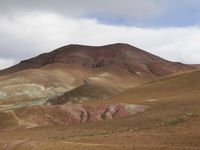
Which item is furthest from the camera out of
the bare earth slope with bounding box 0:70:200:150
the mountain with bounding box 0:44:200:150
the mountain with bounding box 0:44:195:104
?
the mountain with bounding box 0:44:195:104

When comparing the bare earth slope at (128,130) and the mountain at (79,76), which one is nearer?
the bare earth slope at (128,130)

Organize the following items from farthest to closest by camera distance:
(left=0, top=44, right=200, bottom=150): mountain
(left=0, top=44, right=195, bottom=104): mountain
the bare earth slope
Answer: (left=0, top=44, right=195, bottom=104): mountain → (left=0, top=44, right=200, bottom=150): mountain → the bare earth slope

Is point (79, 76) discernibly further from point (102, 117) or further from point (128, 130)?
point (128, 130)

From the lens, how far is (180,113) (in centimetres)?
5053

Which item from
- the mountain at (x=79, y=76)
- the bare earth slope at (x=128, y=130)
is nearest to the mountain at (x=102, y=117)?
the bare earth slope at (x=128, y=130)

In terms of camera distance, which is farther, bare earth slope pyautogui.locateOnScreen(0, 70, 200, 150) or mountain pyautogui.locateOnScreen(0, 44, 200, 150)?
mountain pyautogui.locateOnScreen(0, 44, 200, 150)

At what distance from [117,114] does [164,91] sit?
28140 millimetres

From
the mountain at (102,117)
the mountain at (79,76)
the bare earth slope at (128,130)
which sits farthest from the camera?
the mountain at (79,76)

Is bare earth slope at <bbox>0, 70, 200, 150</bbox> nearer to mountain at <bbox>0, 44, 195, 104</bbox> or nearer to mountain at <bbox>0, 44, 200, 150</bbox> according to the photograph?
mountain at <bbox>0, 44, 200, 150</bbox>

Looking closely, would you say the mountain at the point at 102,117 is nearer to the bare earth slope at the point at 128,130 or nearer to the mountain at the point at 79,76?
the bare earth slope at the point at 128,130

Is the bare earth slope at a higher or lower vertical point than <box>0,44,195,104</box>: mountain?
lower

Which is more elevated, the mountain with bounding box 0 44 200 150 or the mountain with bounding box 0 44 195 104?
the mountain with bounding box 0 44 195 104

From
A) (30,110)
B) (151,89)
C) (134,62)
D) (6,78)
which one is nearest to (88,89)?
(151,89)

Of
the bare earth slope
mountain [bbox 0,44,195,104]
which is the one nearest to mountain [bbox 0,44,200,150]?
the bare earth slope
